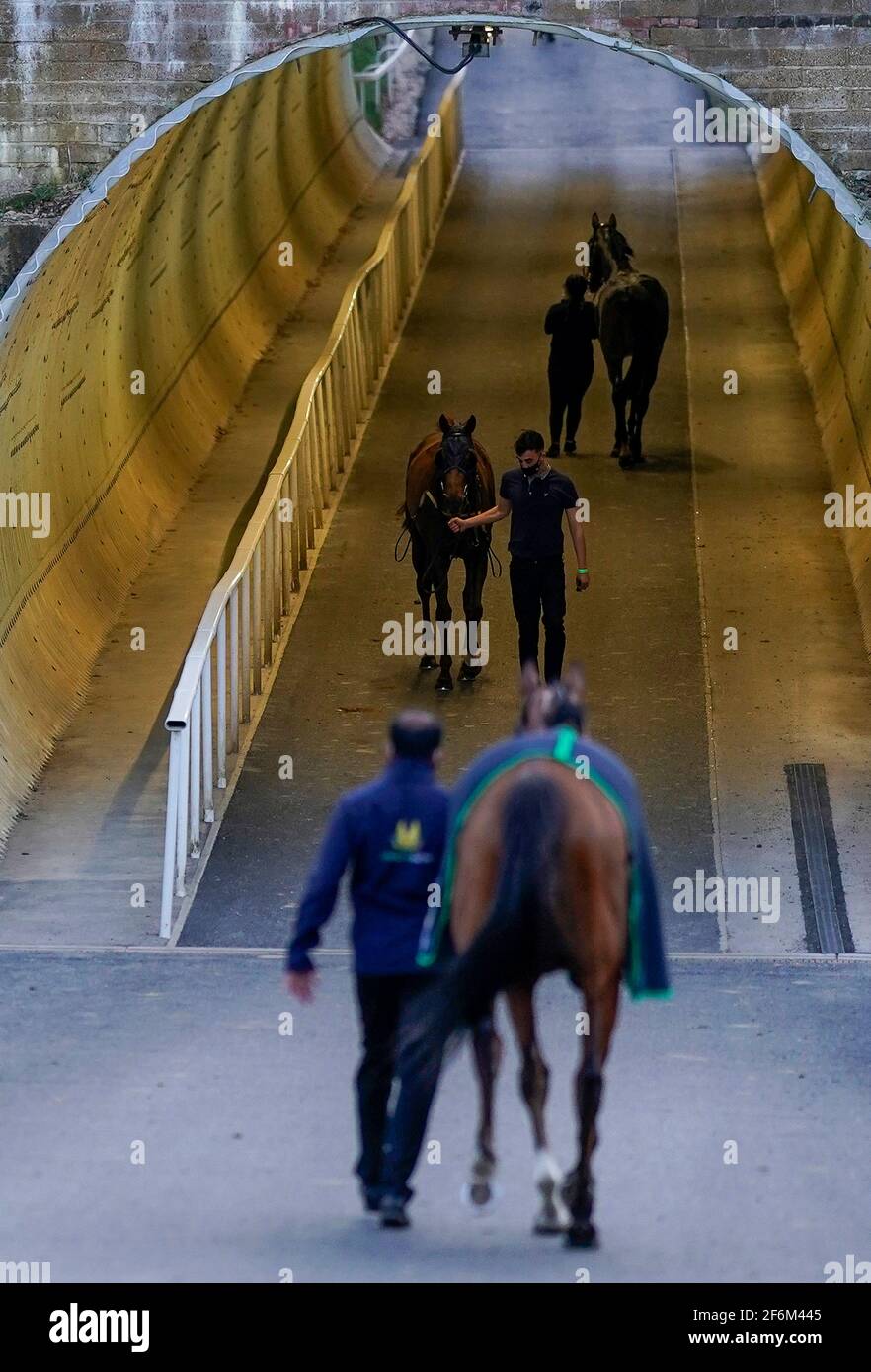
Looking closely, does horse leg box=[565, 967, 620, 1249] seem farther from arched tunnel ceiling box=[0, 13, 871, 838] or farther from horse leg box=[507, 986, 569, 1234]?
arched tunnel ceiling box=[0, 13, 871, 838]

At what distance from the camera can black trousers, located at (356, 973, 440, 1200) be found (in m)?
7.14

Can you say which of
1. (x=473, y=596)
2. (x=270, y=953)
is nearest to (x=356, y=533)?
(x=473, y=596)

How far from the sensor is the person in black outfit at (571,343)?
17.9 meters

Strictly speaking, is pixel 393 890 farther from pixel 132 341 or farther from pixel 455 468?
pixel 132 341

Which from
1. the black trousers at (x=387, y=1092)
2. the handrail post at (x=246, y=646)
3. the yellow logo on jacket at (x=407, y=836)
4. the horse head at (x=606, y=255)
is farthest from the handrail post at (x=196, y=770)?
the horse head at (x=606, y=255)

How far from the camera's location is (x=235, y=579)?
1263 centimetres

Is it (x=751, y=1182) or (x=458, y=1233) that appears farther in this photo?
(x=751, y=1182)

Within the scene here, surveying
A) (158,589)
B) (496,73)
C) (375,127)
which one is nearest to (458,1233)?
(158,589)

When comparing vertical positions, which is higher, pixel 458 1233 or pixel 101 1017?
pixel 101 1017

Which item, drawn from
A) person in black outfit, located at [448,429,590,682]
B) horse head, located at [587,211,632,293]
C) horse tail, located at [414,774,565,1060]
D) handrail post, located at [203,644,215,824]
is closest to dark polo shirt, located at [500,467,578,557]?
person in black outfit, located at [448,429,590,682]

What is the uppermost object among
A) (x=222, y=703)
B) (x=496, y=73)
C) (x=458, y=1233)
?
(x=496, y=73)

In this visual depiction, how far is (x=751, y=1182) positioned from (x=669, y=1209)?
41cm

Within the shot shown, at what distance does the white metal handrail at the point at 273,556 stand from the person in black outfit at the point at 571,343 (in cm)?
179

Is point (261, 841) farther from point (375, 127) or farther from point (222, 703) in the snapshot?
point (375, 127)
